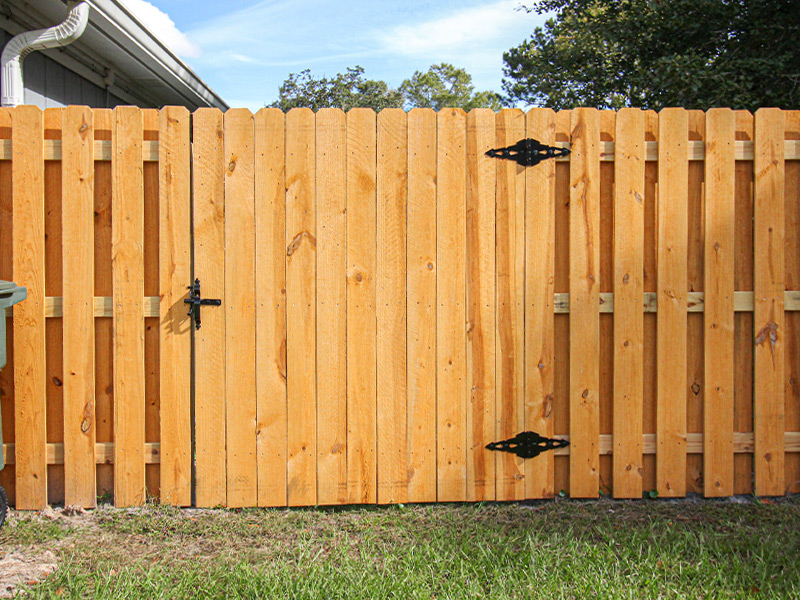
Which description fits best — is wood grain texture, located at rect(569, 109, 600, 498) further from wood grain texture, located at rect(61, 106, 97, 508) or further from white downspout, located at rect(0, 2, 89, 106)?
white downspout, located at rect(0, 2, 89, 106)

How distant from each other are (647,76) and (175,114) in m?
7.20

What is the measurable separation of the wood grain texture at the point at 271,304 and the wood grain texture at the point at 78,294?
846mm

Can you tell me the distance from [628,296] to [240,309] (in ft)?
6.60

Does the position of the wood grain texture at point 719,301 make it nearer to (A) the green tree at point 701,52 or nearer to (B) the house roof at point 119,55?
(B) the house roof at point 119,55

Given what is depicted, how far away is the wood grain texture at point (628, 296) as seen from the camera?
338 cm

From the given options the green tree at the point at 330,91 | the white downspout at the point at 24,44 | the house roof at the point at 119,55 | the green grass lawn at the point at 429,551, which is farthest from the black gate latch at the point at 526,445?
the green tree at the point at 330,91

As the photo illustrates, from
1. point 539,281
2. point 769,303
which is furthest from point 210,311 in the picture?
point 769,303

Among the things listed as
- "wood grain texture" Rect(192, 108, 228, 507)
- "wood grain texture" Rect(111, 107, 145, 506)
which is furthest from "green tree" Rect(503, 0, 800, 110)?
"wood grain texture" Rect(111, 107, 145, 506)

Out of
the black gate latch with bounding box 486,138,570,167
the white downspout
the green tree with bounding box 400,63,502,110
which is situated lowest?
the black gate latch with bounding box 486,138,570,167

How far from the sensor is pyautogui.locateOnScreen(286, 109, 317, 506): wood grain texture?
3.26m

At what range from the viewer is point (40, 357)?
10.8 ft

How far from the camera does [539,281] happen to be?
336 centimetres

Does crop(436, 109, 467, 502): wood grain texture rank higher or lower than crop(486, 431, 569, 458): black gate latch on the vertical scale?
higher

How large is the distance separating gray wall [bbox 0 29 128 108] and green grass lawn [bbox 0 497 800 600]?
3053mm
